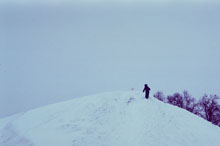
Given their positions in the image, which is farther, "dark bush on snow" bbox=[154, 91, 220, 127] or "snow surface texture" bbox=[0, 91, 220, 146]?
"dark bush on snow" bbox=[154, 91, 220, 127]

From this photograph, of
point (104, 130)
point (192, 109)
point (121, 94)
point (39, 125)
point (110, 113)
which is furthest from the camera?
point (192, 109)

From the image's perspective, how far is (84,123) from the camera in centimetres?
1870

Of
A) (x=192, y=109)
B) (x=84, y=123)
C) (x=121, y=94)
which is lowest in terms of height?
(x=192, y=109)

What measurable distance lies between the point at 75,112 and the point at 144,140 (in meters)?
7.96

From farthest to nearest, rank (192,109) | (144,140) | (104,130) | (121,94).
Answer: (192,109), (121,94), (104,130), (144,140)

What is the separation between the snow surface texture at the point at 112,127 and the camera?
1614cm

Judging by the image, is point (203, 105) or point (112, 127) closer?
point (112, 127)

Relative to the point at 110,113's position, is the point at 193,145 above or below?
below

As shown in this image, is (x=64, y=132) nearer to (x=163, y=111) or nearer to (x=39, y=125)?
(x=39, y=125)

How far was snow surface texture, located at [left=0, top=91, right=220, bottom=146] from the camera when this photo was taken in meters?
16.1

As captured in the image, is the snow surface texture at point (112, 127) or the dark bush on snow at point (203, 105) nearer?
the snow surface texture at point (112, 127)

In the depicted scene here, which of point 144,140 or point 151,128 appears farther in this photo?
point 151,128

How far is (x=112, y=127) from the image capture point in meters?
18.2

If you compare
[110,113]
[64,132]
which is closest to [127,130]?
[110,113]
